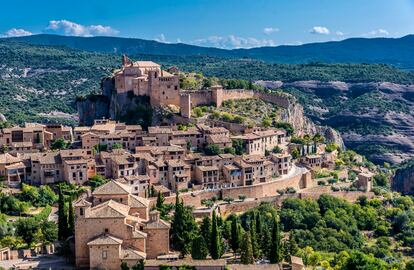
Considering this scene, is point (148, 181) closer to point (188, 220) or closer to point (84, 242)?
point (188, 220)

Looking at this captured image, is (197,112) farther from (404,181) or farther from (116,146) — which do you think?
(404,181)

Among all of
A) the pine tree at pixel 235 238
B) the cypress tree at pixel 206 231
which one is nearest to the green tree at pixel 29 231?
the cypress tree at pixel 206 231

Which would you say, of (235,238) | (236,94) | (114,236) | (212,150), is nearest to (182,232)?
(235,238)

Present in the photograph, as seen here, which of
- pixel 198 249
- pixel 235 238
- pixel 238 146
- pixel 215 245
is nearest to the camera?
pixel 198 249

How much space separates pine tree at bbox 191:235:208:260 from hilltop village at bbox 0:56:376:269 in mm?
2710

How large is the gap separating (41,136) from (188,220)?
30.9 m

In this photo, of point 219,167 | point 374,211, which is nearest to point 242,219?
point 219,167

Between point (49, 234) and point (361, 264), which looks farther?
point (49, 234)

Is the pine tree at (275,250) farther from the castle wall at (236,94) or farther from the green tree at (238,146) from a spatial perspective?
the castle wall at (236,94)

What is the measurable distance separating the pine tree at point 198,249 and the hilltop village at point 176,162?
8.89 feet

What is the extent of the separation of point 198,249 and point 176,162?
72.2 feet

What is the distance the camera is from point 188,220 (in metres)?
47.6

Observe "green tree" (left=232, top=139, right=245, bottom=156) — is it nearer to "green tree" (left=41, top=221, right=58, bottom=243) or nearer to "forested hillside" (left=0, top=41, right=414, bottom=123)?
"green tree" (left=41, top=221, right=58, bottom=243)

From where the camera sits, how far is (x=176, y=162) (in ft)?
213
